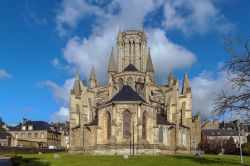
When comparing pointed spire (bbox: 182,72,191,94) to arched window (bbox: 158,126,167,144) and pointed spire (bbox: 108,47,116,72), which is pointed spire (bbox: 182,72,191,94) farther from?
pointed spire (bbox: 108,47,116,72)

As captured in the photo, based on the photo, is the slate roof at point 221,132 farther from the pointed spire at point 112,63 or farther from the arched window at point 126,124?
the arched window at point 126,124

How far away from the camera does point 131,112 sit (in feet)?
189

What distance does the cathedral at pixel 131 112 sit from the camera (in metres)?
57.4

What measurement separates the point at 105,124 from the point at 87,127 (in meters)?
10.1

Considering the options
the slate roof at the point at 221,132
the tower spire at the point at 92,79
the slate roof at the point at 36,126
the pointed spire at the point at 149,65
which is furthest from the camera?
the slate roof at the point at 221,132

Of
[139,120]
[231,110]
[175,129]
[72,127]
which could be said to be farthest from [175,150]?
[231,110]

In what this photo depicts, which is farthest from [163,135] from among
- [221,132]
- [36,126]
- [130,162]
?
[36,126]

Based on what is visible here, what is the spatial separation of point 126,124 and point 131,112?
207cm

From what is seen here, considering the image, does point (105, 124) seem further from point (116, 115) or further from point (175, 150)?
point (175, 150)

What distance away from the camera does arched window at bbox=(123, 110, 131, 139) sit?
188 feet

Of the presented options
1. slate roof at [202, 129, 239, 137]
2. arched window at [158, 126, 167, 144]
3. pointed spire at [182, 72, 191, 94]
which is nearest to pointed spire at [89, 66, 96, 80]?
pointed spire at [182, 72, 191, 94]

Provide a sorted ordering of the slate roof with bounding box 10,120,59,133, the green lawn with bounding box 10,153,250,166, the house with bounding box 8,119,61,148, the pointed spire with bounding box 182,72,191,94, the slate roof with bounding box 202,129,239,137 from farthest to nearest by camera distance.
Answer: the slate roof with bounding box 202,129,239,137 < the slate roof with bounding box 10,120,59,133 < the house with bounding box 8,119,61,148 < the pointed spire with bounding box 182,72,191,94 < the green lawn with bounding box 10,153,250,166

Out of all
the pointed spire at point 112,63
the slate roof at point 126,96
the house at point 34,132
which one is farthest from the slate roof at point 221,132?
the slate roof at point 126,96

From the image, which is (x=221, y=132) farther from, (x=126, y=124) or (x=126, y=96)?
(x=126, y=124)
